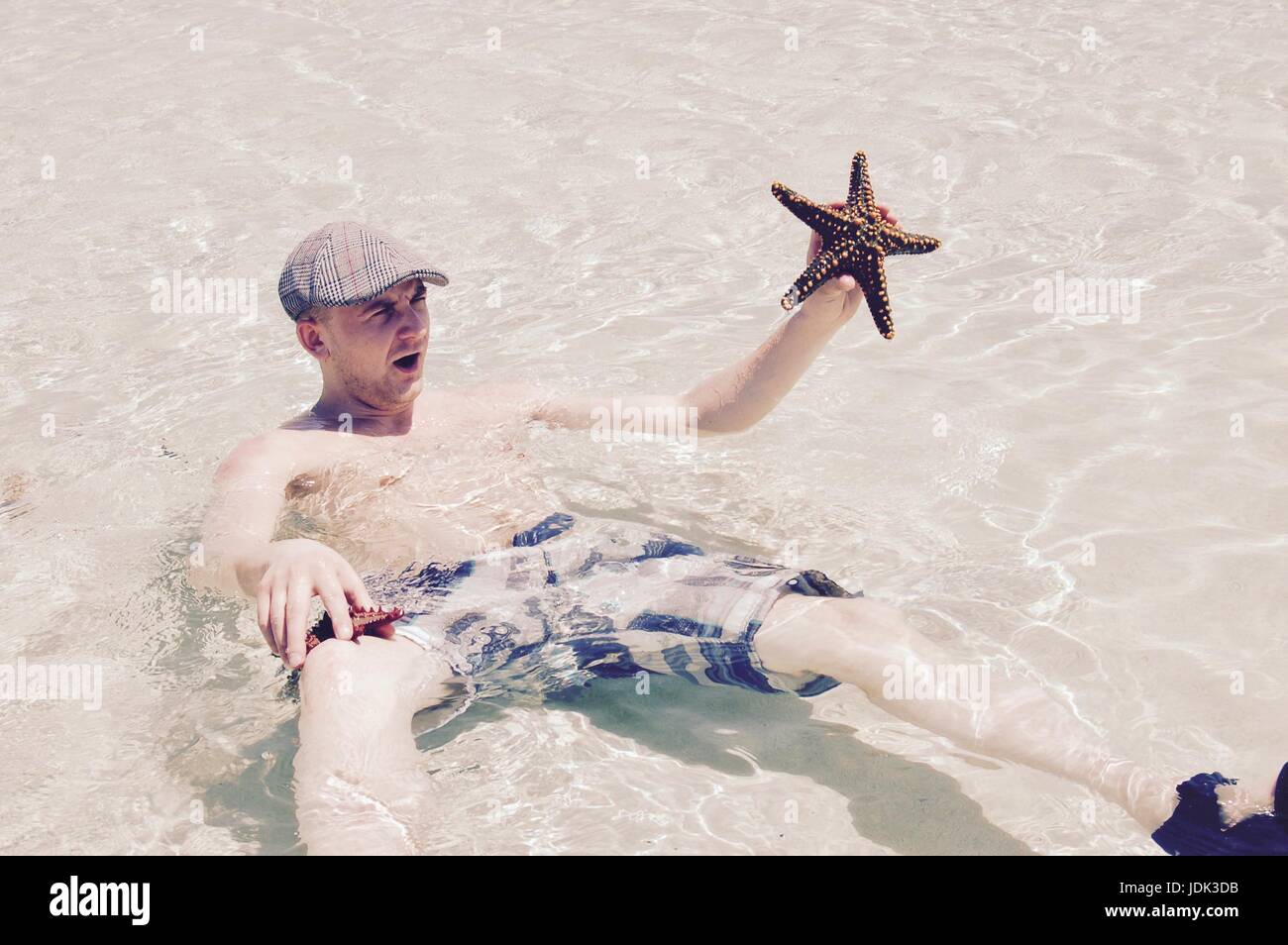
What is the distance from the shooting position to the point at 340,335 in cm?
411

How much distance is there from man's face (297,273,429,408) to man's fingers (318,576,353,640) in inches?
44.1

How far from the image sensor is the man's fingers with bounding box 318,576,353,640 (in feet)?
10.3

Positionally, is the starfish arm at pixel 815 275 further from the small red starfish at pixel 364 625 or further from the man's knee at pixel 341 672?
the man's knee at pixel 341 672

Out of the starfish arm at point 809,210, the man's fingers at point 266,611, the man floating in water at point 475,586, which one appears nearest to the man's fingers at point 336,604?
the man floating in water at point 475,586

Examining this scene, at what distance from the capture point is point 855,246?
3732mm

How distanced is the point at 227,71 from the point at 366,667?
7.76 m

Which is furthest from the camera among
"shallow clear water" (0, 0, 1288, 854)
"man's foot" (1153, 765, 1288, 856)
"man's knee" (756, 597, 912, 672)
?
"shallow clear water" (0, 0, 1288, 854)

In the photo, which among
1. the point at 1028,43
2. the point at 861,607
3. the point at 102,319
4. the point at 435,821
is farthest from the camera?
the point at 1028,43

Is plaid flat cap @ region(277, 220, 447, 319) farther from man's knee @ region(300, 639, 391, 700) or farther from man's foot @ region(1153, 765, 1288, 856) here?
man's foot @ region(1153, 765, 1288, 856)

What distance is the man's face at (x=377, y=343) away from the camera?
4.07 metres

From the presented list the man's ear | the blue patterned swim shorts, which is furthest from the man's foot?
the man's ear

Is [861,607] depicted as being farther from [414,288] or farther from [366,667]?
[414,288]

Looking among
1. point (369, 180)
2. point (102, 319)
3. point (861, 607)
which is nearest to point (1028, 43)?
point (369, 180)

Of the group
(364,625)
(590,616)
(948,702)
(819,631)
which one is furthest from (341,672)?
(948,702)
